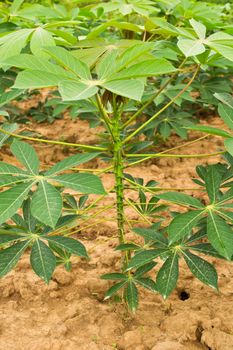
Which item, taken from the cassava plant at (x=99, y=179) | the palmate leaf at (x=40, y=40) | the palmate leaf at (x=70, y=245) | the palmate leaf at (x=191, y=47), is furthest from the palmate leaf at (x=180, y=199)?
the palmate leaf at (x=40, y=40)

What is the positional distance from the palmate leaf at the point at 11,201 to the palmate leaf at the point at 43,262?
0.20 metres

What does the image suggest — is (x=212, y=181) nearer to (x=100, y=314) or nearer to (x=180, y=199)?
(x=180, y=199)

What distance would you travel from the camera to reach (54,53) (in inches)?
37.3

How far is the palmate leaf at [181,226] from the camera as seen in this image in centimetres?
105

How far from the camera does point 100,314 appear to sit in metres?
1.42

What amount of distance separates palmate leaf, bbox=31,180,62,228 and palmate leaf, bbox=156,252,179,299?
1.20 ft

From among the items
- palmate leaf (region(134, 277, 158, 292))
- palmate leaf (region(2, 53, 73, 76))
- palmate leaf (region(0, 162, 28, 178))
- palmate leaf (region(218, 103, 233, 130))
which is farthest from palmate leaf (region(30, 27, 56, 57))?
palmate leaf (region(134, 277, 158, 292))

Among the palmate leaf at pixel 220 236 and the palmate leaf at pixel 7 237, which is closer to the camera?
the palmate leaf at pixel 220 236

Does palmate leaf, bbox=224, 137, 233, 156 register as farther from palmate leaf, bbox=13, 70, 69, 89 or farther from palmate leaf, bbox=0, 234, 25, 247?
palmate leaf, bbox=0, 234, 25, 247

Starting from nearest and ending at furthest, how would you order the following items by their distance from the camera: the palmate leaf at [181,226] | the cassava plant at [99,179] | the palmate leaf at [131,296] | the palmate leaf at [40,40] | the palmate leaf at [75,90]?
the palmate leaf at [75,90] → the cassava plant at [99,179] → the palmate leaf at [181,226] → the palmate leaf at [40,40] → the palmate leaf at [131,296]

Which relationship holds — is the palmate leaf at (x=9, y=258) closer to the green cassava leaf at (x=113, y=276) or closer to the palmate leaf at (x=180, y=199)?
the green cassava leaf at (x=113, y=276)

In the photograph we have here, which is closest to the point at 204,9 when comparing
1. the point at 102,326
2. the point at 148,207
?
the point at 148,207

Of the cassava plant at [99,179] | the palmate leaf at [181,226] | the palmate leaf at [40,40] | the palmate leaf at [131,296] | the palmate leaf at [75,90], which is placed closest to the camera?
the palmate leaf at [75,90]

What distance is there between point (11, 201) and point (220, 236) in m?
0.49
